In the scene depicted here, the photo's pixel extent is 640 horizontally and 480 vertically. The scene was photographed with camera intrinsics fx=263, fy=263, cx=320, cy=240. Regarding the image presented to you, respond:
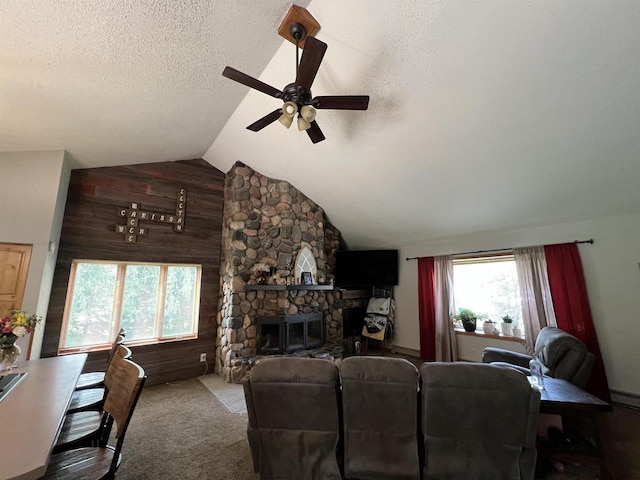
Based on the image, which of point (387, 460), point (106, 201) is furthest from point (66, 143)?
point (387, 460)

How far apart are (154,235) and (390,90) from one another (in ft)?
12.8

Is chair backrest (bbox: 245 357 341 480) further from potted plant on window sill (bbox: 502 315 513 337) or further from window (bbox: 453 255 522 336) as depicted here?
window (bbox: 453 255 522 336)

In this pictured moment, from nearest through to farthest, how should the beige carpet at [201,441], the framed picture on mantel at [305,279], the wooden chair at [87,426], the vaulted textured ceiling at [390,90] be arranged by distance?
the wooden chair at [87,426] < the vaulted textured ceiling at [390,90] < the beige carpet at [201,441] < the framed picture on mantel at [305,279]

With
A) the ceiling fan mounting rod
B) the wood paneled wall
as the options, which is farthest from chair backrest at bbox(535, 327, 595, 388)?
the wood paneled wall

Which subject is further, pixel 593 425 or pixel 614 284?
pixel 614 284

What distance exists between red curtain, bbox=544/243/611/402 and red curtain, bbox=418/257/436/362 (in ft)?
5.85

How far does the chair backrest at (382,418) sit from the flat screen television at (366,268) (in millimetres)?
3790

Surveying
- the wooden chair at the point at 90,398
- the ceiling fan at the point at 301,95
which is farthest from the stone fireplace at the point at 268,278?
the ceiling fan at the point at 301,95

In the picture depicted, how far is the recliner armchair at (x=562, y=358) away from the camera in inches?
100

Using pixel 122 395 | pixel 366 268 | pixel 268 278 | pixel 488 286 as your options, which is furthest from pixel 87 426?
pixel 488 286

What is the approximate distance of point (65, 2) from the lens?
1.54m

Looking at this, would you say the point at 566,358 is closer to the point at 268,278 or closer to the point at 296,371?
the point at 296,371

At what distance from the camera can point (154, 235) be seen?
4.11 m

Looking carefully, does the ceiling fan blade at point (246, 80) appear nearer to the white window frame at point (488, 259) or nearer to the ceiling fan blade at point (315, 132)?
the ceiling fan blade at point (315, 132)
